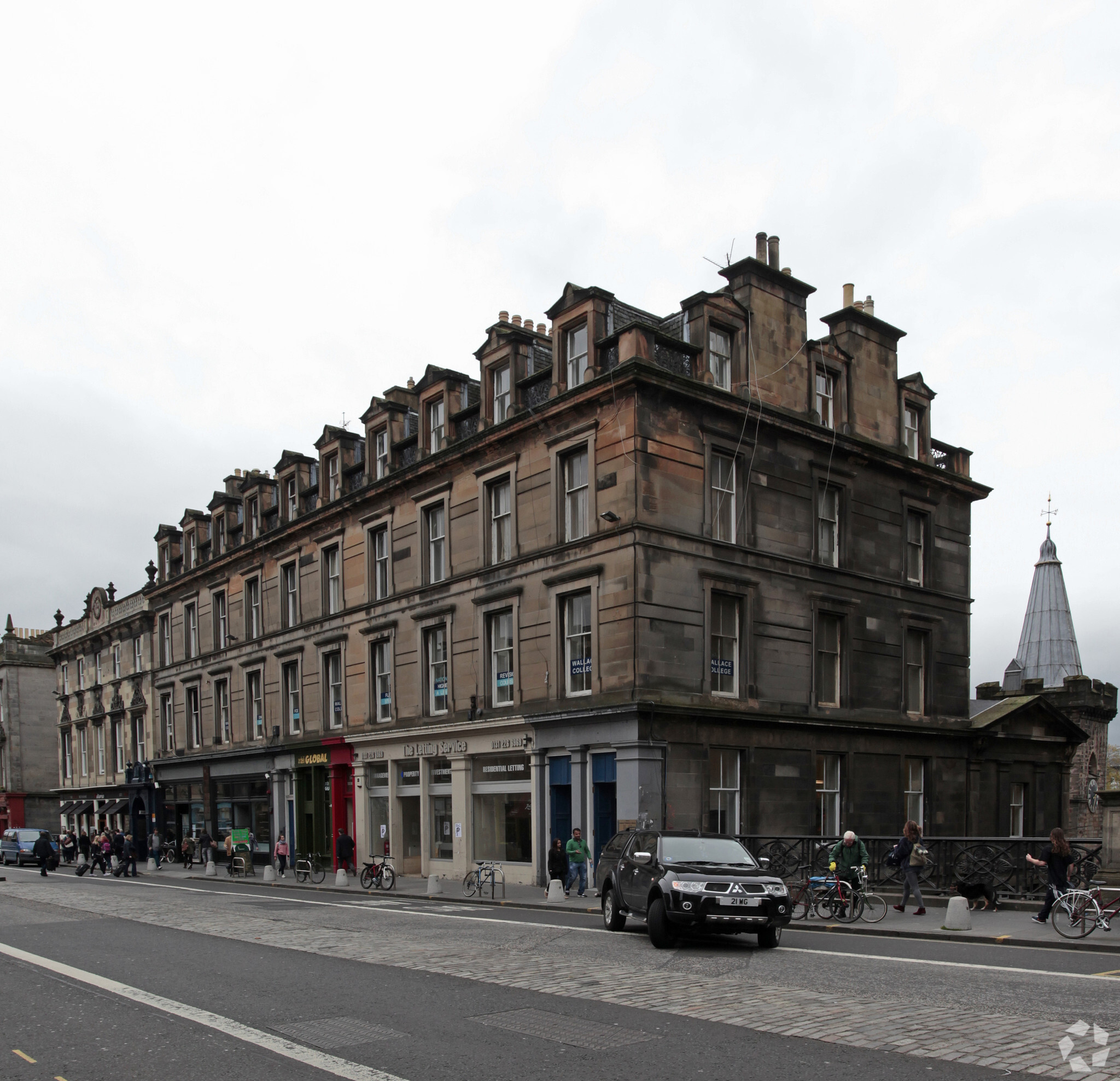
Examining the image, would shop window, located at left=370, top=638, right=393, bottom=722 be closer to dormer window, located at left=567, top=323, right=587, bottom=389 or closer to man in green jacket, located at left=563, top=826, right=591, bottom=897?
man in green jacket, located at left=563, top=826, right=591, bottom=897

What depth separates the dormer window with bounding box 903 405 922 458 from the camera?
34.2 m

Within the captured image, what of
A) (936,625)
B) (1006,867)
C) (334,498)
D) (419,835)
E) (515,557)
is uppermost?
(334,498)

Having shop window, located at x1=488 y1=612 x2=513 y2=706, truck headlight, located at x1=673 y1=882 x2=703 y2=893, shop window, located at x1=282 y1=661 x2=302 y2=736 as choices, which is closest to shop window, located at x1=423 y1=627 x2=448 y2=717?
shop window, located at x1=488 y1=612 x2=513 y2=706

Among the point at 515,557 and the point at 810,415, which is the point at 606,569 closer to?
the point at 515,557

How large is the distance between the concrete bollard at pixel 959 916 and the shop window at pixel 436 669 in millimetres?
17944

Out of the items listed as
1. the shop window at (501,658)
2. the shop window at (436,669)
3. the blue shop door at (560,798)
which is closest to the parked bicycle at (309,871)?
the shop window at (436,669)

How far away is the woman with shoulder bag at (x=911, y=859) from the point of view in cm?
1894

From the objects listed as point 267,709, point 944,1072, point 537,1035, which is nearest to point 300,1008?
point 537,1035

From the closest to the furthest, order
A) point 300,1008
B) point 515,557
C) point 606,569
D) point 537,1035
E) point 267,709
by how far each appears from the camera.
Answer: point 537,1035, point 300,1008, point 606,569, point 515,557, point 267,709

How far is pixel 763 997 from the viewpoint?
34.6 feet

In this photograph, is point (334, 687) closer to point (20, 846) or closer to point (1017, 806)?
point (1017, 806)

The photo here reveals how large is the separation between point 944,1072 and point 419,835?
1080 inches

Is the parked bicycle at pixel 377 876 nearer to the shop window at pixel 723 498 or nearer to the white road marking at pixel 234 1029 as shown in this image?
the shop window at pixel 723 498

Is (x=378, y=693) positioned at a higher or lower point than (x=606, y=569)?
lower
